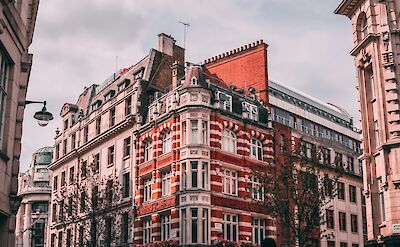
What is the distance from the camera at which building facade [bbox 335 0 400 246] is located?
30172 millimetres

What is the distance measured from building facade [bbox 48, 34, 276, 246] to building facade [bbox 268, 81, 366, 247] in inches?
→ 174

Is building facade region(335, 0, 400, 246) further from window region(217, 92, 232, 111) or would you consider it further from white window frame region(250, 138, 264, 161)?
white window frame region(250, 138, 264, 161)

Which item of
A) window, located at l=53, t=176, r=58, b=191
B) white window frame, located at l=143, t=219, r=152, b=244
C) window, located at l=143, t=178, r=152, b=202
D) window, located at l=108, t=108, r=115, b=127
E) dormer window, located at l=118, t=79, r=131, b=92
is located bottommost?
white window frame, located at l=143, t=219, r=152, b=244

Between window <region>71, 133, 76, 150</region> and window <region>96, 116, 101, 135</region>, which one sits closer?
window <region>96, 116, 101, 135</region>

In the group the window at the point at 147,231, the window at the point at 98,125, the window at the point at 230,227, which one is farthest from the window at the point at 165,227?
the window at the point at 98,125

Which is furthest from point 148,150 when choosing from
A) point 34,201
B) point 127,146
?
point 34,201

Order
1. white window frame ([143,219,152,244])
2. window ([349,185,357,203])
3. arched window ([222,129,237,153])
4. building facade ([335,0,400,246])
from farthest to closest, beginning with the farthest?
window ([349,185,357,203])
white window frame ([143,219,152,244])
arched window ([222,129,237,153])
building facade ([335,0,400,246])

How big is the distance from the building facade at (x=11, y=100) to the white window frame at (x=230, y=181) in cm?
2240

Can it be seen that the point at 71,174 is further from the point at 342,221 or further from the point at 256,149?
the point at 342,221

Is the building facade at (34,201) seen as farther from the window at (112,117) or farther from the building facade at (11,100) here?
the building facade at (11,100)

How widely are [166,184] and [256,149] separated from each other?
310 inches

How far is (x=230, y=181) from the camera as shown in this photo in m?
42.2

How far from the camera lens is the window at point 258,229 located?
4300 centimetres

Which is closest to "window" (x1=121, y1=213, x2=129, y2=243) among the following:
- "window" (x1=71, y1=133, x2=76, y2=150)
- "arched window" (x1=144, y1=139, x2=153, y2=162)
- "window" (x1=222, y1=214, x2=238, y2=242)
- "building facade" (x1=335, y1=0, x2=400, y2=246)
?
"arched window" (x1=144, y1=139, x2=153, y2=162)
